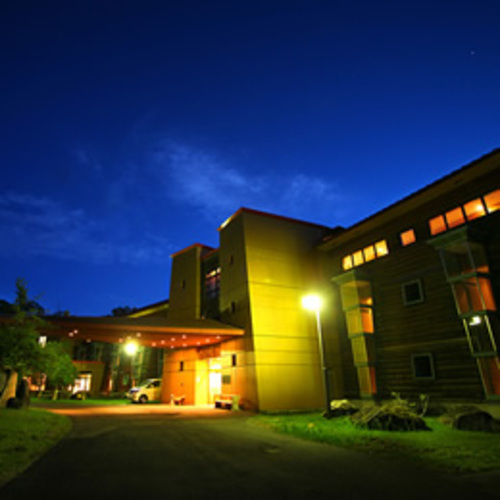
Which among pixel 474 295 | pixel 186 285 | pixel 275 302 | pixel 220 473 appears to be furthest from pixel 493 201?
pixel 186 285

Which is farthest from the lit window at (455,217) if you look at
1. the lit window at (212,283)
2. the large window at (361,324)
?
the lit window at (212,283)

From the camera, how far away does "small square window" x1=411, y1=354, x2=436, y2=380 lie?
1638 cm

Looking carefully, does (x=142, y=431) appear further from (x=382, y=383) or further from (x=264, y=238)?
(x=264, y=238)

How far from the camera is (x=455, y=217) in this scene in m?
16.6

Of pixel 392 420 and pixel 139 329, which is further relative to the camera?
pixel 139 329

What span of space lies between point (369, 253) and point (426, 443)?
1311 centimetres

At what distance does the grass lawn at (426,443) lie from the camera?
23.5 feet

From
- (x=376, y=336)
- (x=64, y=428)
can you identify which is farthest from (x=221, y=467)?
(x=376, y=336)

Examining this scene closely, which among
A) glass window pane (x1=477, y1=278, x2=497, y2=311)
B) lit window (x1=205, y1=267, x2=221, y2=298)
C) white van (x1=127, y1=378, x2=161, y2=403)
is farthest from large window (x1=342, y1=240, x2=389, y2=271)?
A: white van (x1=127, y1=378, x2=161, y2=403)

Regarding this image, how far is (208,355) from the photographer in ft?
85.4

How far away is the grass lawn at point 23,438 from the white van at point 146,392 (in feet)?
50.7

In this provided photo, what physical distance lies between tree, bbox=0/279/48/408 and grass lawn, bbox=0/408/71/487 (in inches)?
173

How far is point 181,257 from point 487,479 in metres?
28.4

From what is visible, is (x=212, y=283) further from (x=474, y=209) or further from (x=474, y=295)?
(x=474, y=209)
